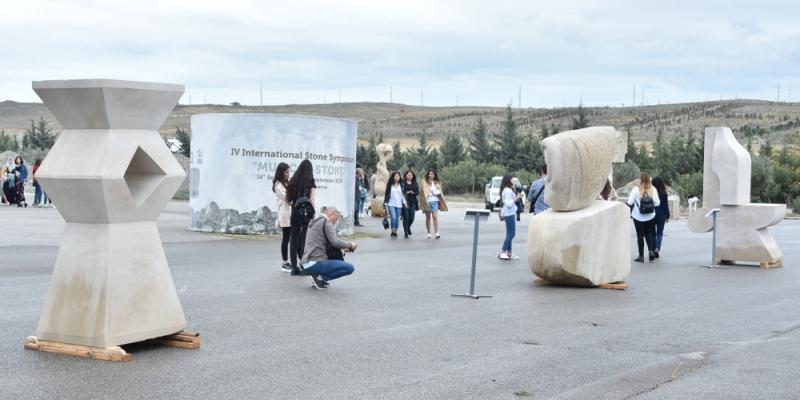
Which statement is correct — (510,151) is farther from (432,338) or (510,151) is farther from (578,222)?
(432,338)

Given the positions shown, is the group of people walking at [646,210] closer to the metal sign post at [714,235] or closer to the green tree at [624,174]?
the metal sign post at [714,235]

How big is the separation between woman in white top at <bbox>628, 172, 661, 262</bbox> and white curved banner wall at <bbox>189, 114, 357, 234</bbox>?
23.0 feet

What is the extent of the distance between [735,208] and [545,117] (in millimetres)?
116522

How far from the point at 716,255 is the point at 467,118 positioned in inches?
5019

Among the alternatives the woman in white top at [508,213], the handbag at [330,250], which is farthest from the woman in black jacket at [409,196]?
the handbag at [330,250]

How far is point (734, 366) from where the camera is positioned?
345 inches

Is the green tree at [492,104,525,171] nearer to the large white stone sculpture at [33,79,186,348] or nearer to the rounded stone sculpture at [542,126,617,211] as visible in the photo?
the rounded stone sculpture at [542,126,617,211]

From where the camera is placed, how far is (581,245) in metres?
14.0

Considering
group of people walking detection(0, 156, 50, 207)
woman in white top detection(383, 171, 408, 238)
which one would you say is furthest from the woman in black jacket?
group of people walking detection(0, 156, 50, 207)

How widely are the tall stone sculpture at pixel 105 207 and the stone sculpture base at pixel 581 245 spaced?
6.64m

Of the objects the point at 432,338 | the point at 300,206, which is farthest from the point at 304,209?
the point at 432,338

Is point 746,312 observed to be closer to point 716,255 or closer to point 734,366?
point 734,366

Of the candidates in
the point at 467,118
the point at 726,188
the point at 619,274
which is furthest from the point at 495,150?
the point at 467,118

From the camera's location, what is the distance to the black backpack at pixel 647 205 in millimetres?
19047
